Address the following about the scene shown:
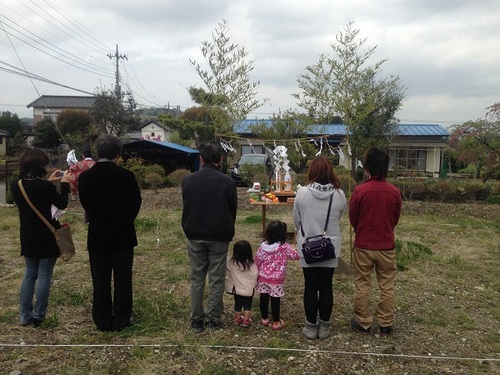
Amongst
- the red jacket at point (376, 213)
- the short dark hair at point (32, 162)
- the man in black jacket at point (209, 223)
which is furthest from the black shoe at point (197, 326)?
the short dark hair at point (32, 162)

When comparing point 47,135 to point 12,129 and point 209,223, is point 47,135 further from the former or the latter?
point 209,223

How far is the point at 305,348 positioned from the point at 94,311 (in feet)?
5.34

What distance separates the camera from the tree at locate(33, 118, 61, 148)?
2641 centimetres

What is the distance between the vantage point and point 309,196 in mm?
3133

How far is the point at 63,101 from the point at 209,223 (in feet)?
155

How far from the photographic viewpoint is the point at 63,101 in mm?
45281

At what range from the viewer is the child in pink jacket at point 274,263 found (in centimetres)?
331

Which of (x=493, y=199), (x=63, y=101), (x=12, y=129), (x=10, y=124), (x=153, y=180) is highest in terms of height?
(x=63, y=101)

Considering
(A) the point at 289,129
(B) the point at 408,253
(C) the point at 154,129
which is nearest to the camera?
(B) the point at 408,253

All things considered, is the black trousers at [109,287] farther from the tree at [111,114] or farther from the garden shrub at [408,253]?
the tree at [111,114]

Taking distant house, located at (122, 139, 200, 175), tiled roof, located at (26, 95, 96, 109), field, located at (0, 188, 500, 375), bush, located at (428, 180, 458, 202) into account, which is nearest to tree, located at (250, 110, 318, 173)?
bush, located at (428, 180, 458, 202)

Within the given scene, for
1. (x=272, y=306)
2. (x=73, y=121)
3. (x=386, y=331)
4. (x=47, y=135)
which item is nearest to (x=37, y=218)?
(x=272, y=306)

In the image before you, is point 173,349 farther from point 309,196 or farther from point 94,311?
point 309,196

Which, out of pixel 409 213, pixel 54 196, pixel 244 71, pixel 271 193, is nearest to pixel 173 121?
pixel 244 71
